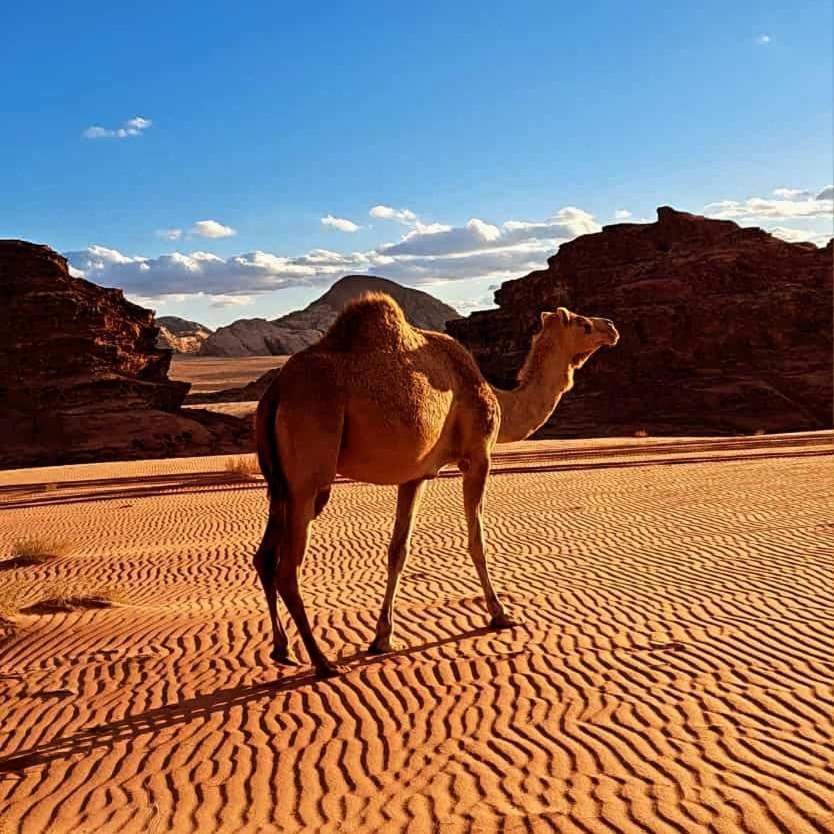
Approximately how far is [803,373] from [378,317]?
50.5 m

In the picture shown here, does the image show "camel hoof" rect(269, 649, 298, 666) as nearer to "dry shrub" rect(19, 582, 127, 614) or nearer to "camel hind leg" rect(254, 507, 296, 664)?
"camel hind leg" rect(254, 507, 296, 664)

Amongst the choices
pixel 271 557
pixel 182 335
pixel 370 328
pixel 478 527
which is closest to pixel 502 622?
pixel 478 527

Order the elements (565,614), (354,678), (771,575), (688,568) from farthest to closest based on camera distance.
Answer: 1. (688,568)
2. (771,575)
3. (565,614)
4. (354,678)

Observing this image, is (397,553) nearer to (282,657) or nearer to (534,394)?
(282,657)

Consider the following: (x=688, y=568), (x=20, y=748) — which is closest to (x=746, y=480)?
(x=688, y=568)

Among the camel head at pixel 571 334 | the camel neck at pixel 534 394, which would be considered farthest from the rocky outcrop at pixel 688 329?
the camel neck at pixel 534 394

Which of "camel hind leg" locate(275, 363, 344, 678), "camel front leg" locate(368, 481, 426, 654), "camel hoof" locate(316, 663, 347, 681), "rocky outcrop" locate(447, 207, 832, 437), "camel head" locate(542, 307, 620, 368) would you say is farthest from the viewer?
"rocky outcrop" locate(447, 207, 832, 437)

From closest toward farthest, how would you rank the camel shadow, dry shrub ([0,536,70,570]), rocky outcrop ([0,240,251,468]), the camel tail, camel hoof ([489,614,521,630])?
the camel shadow
the camel tail
camel hoof ([489,614,521,630])
dry shrub ([0,536,70,570])
rocky outcrop ([0,240,251,468])

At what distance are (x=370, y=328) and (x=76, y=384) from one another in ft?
139

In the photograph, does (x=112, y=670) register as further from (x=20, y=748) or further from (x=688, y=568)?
(x=688, y=568)

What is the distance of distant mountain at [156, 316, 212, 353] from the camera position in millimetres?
151000

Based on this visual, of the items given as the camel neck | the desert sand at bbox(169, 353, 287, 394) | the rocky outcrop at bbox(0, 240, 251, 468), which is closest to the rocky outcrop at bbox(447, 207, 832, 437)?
the rocky outcrop at bbox(0, 240, 251, 468)

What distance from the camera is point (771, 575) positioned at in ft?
33.1

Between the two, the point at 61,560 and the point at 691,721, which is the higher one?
the point at 691,721
